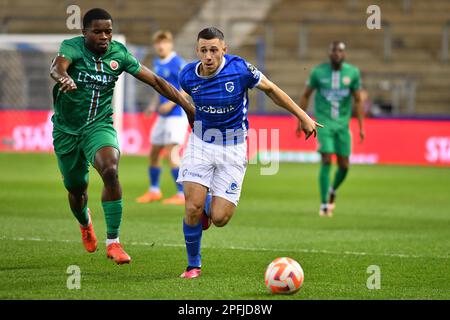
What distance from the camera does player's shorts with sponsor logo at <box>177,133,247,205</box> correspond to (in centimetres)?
859

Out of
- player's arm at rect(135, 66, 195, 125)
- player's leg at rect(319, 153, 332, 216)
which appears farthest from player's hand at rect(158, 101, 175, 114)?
player's arm at rect(135, 66, 195, 125)

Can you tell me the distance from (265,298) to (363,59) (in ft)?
78.8

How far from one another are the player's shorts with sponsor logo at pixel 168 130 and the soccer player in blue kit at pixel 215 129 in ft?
22.6

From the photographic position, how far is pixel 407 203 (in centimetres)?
1647

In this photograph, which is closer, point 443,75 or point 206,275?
point 206,275

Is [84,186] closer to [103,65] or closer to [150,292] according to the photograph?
[103,65]

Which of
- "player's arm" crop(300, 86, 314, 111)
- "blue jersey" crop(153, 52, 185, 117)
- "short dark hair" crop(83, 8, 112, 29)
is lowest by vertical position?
"player's arm" crop(300, 86, 314, 111)

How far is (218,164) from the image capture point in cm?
869

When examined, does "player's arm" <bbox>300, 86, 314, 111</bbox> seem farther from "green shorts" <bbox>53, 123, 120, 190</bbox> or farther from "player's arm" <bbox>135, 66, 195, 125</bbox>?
"green shorts" <bbox>53, 123, 120, 190</bbox>

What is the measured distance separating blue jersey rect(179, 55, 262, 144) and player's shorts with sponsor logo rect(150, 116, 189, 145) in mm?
6954

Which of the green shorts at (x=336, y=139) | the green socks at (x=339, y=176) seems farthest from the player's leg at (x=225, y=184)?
the green socks at (x=339, y=176)

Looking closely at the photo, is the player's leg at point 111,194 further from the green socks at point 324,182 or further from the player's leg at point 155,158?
the player's leg at point 155,158

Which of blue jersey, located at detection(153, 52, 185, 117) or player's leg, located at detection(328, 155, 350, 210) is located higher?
blue jersey, located at detection(153, 52, 185, 117)
